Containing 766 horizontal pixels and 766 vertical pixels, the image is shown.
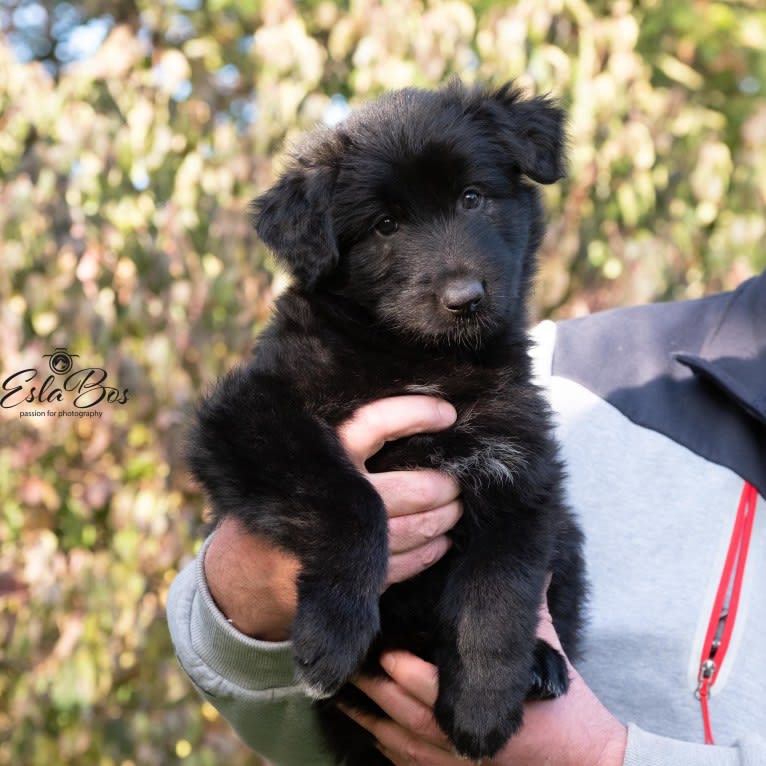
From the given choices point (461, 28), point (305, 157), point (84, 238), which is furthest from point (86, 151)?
point (305, 157)

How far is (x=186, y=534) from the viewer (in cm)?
371

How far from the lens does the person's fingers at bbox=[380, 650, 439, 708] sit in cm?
173

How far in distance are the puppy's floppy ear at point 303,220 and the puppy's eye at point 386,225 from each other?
4.1 inches

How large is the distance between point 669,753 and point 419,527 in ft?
2.02

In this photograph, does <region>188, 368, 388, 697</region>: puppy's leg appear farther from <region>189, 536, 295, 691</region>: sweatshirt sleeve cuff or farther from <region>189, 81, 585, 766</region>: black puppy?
<region>189, 536, 295, 691</region>: sweatshirt sleeve cuff

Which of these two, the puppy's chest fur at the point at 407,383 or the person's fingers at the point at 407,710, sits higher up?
the puppy's chest fur at the point at 407,383

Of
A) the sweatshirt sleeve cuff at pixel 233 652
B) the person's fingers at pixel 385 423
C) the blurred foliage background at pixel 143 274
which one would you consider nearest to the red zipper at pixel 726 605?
the person's fingers at pixel 385 423

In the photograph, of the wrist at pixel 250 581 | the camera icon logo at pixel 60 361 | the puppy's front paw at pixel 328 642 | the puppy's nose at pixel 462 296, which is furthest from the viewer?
the camera icon logo at pixel 60 361

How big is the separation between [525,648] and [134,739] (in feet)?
8.33

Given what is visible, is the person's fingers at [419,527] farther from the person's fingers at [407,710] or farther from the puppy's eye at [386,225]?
the puppy's eye at [386,225]

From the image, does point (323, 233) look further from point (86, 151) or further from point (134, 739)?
point (134, 739)

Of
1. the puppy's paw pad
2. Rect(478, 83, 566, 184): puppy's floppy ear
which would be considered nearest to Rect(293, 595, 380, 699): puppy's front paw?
the puppy's paw pad

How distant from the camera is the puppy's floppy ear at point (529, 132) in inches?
82.3

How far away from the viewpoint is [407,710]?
1.74 meters
